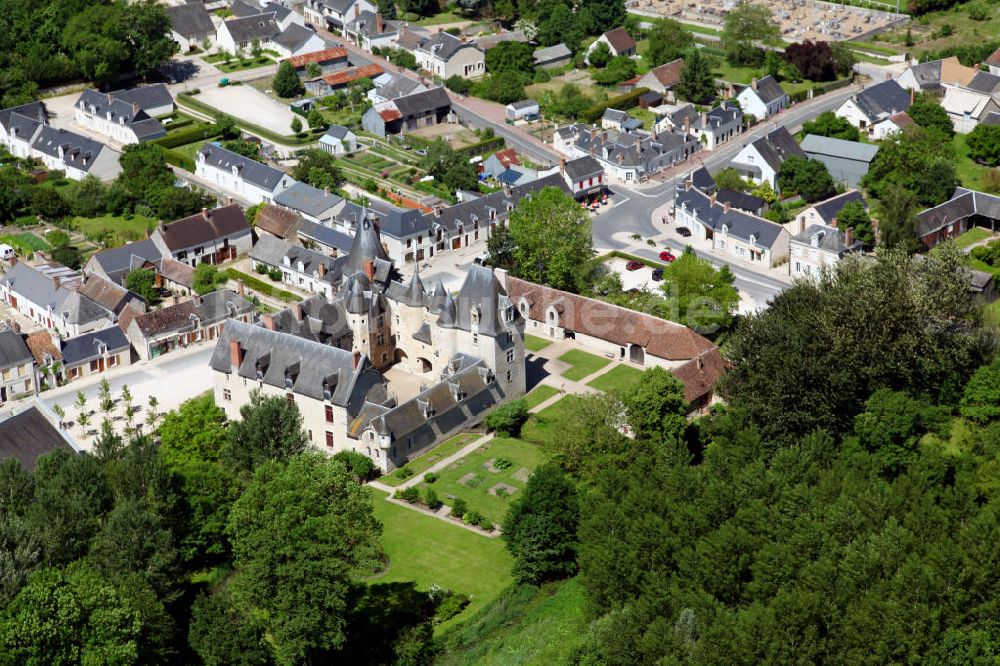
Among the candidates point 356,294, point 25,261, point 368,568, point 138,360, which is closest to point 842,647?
point 368,568

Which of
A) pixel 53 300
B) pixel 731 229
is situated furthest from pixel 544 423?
pixel 53 300

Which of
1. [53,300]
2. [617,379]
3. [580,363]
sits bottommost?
[580,363]

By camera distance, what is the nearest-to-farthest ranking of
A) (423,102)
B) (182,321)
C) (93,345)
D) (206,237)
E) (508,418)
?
(508,418), (93,345), (182,321), (206,237), (423,102)

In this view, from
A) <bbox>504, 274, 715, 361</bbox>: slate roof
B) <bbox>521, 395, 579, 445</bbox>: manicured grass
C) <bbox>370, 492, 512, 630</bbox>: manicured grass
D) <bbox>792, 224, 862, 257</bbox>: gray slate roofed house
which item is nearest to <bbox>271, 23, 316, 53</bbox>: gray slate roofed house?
<bbox>504, 274, 715, 361</bbox>: slate roof

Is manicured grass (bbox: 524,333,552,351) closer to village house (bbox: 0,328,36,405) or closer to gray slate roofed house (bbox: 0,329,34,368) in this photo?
village house (bbox: 0,328,36,405)

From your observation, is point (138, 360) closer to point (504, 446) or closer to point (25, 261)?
point (25, 261)

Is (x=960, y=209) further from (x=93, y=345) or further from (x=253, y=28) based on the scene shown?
(x=253, y=28)

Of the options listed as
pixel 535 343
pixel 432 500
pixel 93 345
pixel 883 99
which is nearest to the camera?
pixel 432 500
